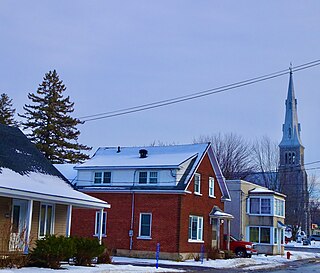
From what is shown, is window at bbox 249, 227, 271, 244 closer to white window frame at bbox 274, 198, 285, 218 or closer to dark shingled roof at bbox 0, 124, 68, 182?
white window frame at bbox 274, 198, 285, 218

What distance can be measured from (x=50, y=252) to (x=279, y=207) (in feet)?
109

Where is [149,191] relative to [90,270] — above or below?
above

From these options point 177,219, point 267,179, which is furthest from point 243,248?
point 267,179

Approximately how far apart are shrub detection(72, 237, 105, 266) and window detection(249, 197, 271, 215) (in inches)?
1108

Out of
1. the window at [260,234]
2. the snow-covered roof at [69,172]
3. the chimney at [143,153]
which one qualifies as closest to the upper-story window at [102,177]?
the snow-covered roof at [69,172]

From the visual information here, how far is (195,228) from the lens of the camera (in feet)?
127

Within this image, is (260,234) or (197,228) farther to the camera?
(260,234)

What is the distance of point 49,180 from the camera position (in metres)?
27.8

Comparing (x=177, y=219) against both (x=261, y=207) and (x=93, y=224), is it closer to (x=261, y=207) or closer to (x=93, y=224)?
(x=93, y=224)

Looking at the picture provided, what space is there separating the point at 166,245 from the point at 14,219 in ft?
43.3

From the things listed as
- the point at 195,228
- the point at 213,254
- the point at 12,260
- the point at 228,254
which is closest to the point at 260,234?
the point at 228,254

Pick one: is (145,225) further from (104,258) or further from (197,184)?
A: (104,258)

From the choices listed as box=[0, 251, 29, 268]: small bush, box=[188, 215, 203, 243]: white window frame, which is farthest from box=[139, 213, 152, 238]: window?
box=[0, 251, 29, 268]: small bush

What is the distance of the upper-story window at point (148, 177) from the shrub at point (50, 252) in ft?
49.0
